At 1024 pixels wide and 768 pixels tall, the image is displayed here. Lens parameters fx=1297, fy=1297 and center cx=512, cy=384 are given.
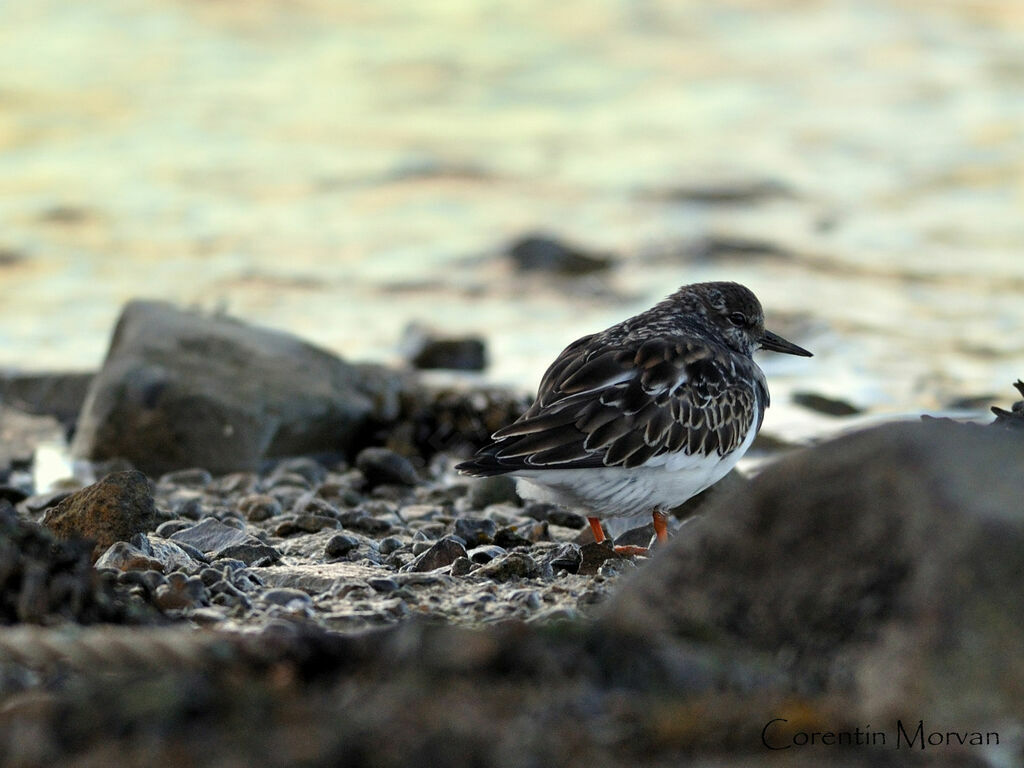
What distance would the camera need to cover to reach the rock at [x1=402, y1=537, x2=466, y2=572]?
358cm

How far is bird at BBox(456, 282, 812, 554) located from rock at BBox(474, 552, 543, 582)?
0.38 m

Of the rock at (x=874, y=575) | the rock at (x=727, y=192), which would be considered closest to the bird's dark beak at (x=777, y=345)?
the rock at (x=874, y=575)

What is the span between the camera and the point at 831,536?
212 cm

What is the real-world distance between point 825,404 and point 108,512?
4.20 metres

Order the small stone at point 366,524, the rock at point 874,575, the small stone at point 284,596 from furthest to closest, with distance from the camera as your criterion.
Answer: the small stone at point 366,524 → the small stone at point 284,596 → the rock at point 874,575

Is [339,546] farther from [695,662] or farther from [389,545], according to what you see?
[695,662]

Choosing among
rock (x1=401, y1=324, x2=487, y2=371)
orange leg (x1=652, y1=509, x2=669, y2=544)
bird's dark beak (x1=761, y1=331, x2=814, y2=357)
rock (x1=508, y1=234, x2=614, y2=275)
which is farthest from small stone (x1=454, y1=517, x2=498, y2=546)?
rock (x1=508, y1=234, x2=614, y2=275)

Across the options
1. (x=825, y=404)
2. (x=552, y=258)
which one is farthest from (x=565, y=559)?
(x=552, y=258)

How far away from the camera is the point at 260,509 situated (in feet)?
14.5

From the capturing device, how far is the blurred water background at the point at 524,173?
8.46 meters

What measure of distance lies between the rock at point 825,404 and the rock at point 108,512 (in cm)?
399

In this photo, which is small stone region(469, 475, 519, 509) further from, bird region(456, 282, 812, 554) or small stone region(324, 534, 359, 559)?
small stone region(324, 534, 359, 559)

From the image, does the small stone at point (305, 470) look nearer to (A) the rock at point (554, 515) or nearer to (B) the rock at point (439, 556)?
(A) the rock at point (554, 515)

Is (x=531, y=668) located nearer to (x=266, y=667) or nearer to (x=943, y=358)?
(x=266, y=667)
